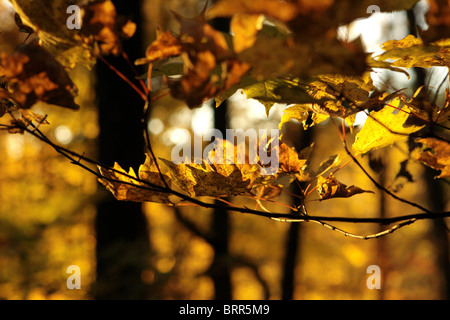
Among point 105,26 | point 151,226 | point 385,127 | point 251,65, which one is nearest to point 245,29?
point 251,65

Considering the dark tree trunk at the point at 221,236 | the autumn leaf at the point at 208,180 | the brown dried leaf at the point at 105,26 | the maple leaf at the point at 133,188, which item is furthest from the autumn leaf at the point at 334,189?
the dark tree trunk at the point at 221,236

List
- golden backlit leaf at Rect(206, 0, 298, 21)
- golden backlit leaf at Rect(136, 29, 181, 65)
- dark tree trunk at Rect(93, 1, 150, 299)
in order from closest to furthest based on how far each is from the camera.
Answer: golden backlit leaf at Rect(206, 0, 298, 21)
golden backlit leaf at Rect(136, 29, 181, 65)
dark tree trunk at Rect(93, 1, 150, 299)

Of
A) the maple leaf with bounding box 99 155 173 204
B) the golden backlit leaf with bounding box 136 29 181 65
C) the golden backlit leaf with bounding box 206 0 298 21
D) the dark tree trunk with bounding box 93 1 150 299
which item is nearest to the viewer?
the golden backlit leaf with bounding box 206 0 298 21

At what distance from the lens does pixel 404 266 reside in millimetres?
12648

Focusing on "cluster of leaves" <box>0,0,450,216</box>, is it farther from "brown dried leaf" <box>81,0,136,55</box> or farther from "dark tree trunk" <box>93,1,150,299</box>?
"dark tree trunk" <box>93,1,150,299</box>

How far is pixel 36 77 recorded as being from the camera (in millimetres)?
425

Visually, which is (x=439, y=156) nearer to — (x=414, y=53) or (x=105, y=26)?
(x=414, y=53)

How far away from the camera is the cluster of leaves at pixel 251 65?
1.08 ft

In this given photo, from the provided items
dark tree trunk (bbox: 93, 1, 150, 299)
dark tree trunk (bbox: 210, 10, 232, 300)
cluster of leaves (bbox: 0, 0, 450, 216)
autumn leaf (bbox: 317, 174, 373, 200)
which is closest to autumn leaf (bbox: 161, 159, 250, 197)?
cluster of leaves (bbox: 0, 0, 450, 216)

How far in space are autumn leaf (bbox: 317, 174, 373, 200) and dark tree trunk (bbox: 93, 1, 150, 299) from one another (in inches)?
71.4

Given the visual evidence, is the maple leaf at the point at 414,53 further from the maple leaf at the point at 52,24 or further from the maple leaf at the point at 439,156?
the maple leaf at the point at 52,24

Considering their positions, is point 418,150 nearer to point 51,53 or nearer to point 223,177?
point 223,177

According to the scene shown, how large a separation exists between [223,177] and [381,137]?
31cm

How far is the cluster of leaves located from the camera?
328 millimetres
